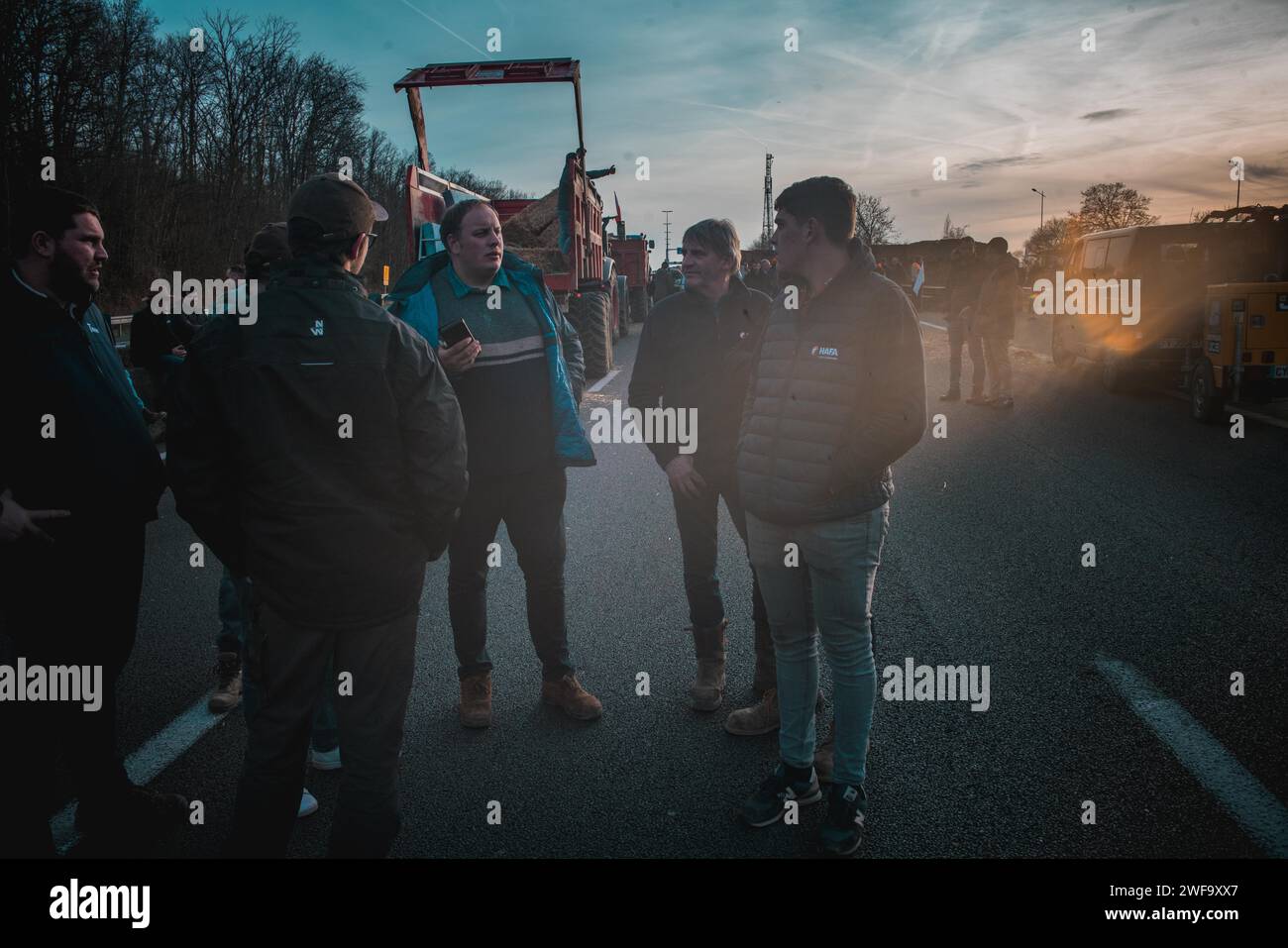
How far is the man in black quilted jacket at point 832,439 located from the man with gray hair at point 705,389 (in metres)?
0.73

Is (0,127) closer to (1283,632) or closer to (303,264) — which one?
(303,264)

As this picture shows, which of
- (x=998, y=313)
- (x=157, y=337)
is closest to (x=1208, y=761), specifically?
(x=157, y=337)

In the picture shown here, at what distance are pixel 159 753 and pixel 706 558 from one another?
7.52 feet

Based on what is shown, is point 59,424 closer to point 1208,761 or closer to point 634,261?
point 1208,761

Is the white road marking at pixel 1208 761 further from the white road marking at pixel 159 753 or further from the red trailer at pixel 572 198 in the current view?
the red trailer at pixel 572 198

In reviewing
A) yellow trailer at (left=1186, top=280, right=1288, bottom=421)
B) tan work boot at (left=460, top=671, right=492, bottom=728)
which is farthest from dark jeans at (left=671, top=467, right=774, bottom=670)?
yellow trailer at (left=1186, top=280, right=1288, bottom=421)

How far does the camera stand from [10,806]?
2.60 metres

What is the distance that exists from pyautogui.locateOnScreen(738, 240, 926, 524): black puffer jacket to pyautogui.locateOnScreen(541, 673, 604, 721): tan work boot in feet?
4.25

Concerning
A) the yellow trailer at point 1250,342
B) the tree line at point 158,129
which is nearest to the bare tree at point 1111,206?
the tree line at point 158,129

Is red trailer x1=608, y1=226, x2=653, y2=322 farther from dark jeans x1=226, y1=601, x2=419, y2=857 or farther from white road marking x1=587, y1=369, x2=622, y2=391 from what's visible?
dark jeans x1=226, y1=601, x2=419, y2=857

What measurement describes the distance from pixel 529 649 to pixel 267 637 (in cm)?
222

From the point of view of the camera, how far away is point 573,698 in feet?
12.3

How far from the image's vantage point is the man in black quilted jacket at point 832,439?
2.75 metres

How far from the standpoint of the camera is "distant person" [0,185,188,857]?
2.71 meters
